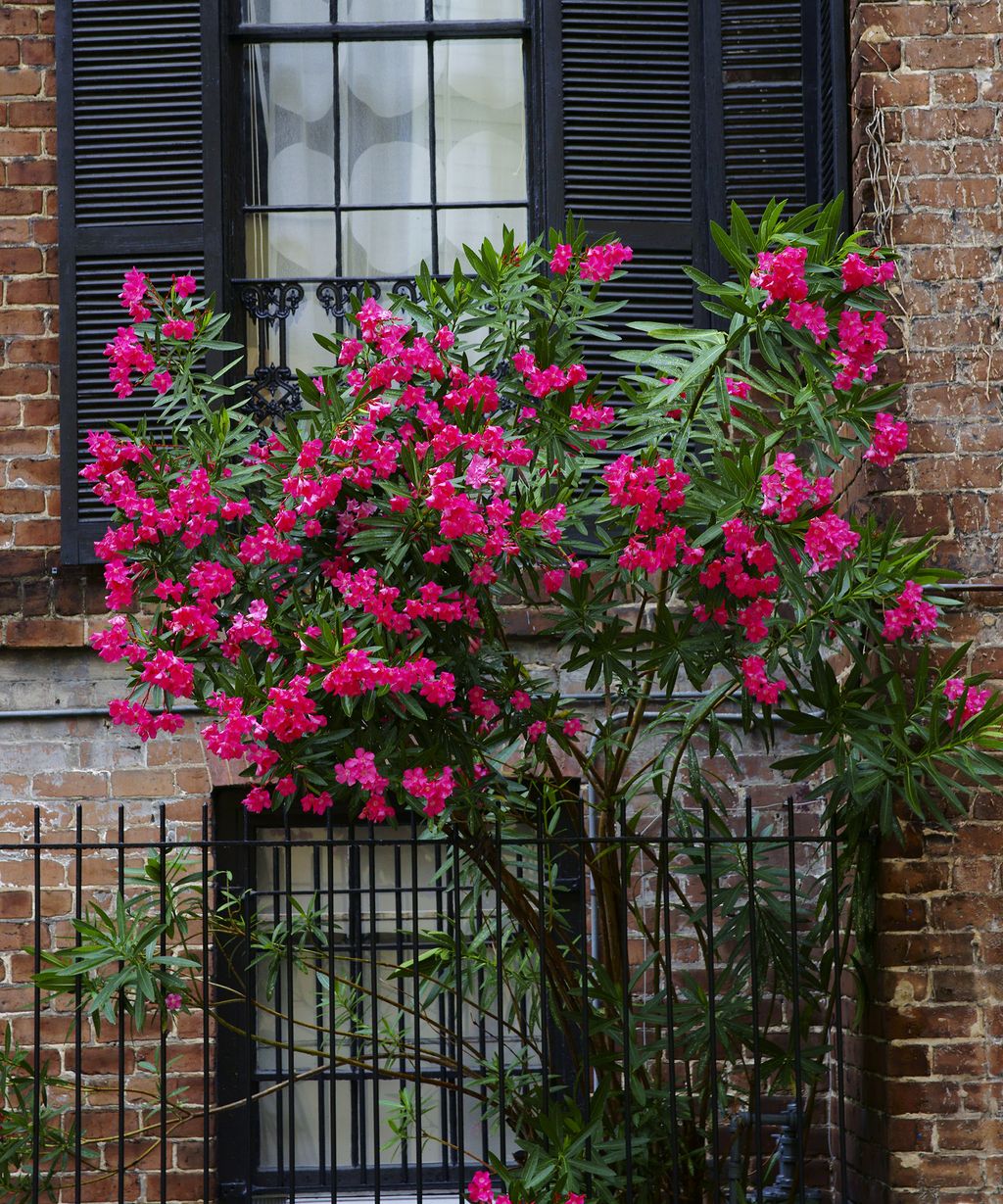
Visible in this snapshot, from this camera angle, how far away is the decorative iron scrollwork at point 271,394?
5809 millimetres

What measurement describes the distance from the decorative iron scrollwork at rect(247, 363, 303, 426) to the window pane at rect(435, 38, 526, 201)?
1003mm

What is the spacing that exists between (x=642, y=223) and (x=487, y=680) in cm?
232

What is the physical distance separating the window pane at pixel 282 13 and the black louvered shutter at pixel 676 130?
37.3 inches

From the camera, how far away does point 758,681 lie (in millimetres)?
4215

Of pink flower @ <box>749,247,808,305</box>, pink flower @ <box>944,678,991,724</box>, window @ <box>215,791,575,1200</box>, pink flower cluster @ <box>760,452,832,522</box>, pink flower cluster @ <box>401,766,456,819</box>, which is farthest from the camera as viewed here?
window @ <box>215,791,575,1200</box>

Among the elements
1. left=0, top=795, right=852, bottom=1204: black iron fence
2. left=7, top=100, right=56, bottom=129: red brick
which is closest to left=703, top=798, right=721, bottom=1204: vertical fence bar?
left=0, top=795, right=852, bottom=1204: black iron fence

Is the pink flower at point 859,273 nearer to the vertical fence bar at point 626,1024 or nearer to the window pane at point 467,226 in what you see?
the vertical fence bar at point 626,1024

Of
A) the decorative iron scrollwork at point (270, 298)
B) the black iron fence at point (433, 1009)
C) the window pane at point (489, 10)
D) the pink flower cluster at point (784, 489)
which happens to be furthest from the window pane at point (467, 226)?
the pink flower cluster at point (784, 489)

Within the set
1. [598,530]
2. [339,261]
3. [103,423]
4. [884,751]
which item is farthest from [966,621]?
[103,423]

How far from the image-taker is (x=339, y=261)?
604 cm

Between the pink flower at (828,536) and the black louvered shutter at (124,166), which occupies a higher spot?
the black louvered shutter at (124,166)

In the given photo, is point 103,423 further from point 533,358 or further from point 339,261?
point 533,358

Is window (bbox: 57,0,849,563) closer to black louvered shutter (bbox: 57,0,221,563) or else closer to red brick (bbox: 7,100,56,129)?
black louvered shutter (bbox: 57,0,221,563)

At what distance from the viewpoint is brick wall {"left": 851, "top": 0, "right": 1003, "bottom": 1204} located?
459cm
